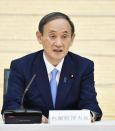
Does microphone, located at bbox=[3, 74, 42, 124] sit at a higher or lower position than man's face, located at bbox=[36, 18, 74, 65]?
lower

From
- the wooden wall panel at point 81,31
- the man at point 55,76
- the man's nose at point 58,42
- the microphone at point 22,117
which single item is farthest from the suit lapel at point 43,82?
the wooden wall panel at point 81,31

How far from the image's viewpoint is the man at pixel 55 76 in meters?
2.58

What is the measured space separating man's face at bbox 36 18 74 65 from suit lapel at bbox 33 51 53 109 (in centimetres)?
12

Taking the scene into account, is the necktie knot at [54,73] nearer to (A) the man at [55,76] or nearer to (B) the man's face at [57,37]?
(A) the man at [55,76]

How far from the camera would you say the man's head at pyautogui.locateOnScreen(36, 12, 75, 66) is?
8.39ft

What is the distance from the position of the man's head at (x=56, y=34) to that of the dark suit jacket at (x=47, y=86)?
136mm

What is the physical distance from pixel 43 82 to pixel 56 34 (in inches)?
12.0

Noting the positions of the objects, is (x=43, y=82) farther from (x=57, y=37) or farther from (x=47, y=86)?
(x=57, y=37)

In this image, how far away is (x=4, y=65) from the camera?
4.98 meters

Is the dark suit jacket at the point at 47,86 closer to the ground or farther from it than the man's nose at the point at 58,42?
closer to the ground
